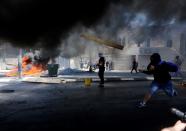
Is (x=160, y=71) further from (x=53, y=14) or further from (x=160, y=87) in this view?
(x=53, y=14)

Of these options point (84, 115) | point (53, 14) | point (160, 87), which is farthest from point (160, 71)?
point (53, 14)

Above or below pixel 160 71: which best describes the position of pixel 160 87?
below

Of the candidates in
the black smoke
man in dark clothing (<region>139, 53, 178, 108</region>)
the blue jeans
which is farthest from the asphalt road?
the black smoke

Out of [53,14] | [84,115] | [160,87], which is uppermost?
[53,14]

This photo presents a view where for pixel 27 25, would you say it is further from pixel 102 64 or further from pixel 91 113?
pixel 102 64

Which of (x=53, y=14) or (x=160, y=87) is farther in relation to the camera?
(x=160, y=87)

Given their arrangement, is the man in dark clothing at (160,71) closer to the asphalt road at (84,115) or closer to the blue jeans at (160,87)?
the blue jeans at (160,87)

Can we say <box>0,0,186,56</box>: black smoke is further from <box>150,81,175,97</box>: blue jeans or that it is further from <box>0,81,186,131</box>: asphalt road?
<box>150,81,175,97</box>: blue jeans

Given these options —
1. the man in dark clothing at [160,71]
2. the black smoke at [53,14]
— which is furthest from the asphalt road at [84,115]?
the black smoke at [53,14]

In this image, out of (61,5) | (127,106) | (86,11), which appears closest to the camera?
(61,5)

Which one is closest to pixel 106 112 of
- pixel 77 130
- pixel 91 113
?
pixel 91 113

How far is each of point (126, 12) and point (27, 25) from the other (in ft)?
9.71

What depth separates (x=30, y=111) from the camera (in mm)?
7410

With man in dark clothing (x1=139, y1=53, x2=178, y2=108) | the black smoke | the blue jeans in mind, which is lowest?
the blue jeans
